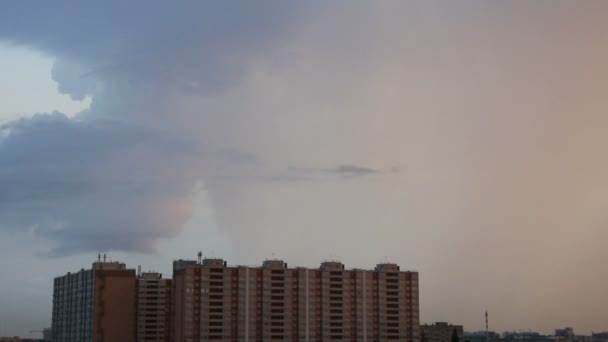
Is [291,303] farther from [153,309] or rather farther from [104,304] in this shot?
[104,304]

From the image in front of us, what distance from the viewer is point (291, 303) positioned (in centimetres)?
13188

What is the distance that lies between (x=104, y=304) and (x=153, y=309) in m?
8.83

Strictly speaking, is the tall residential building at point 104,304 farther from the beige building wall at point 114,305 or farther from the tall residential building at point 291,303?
the tall residential building at point 291,303

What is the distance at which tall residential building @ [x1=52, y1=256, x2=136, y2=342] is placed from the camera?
139500 mm

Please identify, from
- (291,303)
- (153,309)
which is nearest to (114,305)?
(153,309)

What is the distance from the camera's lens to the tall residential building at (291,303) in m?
127

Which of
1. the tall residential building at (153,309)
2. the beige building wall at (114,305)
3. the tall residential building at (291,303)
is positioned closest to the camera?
the tall residential building at (291,303)

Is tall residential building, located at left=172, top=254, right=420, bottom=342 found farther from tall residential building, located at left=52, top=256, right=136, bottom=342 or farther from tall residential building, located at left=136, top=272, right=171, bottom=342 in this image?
tall residential building, located at left=52, top=256, right=136, bottom=342

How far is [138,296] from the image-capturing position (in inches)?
5684

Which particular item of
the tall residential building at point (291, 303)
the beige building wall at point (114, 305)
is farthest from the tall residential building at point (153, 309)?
the tall residential building at point (291, 303)

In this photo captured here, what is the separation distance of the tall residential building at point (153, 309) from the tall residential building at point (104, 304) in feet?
4.72

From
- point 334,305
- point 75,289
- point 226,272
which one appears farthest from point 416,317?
point 75,289

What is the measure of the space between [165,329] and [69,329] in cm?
2456

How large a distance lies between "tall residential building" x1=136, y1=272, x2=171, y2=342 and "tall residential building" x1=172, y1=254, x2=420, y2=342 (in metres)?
8.58
